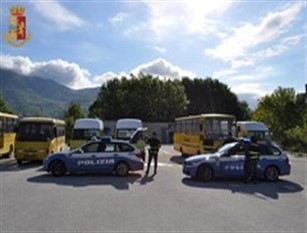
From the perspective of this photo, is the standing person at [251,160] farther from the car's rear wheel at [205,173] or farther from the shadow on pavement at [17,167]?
the shadow on pavement at [17,167]

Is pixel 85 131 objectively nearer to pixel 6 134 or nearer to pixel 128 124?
pixel 128 124

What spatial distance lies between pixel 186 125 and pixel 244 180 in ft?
39.3

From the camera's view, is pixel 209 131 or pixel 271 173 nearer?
pixel 271 173

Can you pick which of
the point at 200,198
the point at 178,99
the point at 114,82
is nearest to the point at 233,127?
the point at 200,198

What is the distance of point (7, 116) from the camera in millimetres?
27500

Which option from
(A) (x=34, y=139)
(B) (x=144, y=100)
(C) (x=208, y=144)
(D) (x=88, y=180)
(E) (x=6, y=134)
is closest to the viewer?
(D) (x=88, y=180)

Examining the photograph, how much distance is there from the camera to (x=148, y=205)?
1092cm

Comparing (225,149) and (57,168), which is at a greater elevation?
(225,149)

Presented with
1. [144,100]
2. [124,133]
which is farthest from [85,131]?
[144,100]

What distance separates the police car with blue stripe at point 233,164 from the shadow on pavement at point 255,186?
313mm

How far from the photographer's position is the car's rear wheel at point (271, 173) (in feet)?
56.5

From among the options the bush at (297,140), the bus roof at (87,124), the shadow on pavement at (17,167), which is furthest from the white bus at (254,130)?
the shadow on pavement at (17,167)

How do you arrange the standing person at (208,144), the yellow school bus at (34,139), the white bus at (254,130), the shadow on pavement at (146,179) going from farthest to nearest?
the white bus at (254,130) < the standing person at (208,144) < the yellow school bus at (34,139) < the shadow on pavement at (146,179)

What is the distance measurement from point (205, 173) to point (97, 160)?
14.8 feet
